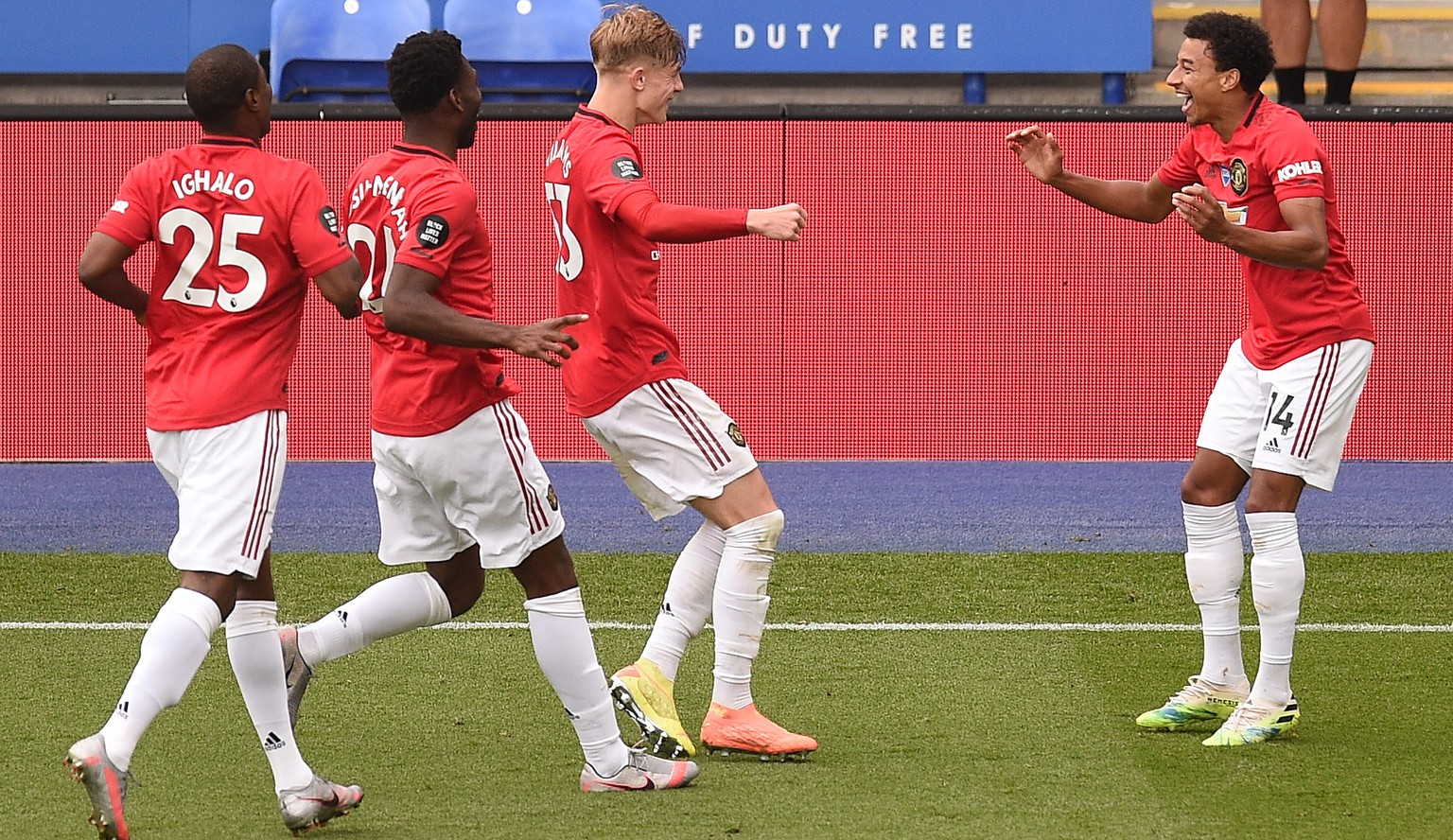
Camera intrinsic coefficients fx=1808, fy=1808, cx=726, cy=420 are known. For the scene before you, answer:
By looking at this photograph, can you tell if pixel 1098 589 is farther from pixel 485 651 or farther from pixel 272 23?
pixel 272 23

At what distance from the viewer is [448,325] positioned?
352 cm

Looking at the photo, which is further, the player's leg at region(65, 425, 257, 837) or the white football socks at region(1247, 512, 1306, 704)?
the white football socks at region(1247, 512, 1306, 704)

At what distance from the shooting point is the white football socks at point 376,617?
412cm

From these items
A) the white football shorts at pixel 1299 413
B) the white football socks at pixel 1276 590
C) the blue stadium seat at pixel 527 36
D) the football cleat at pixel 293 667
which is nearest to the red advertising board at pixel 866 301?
the blue stadium seat at pixel 527 36

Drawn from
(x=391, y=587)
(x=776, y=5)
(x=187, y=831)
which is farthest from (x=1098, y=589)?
(x=776, y=5)

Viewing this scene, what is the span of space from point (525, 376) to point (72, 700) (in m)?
5.06

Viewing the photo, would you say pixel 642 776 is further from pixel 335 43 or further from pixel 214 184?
pixel 335 43

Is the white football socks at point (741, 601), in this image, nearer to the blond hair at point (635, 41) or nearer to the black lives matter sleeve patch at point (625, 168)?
the black lives matter sleeve patch at point (625, 168)

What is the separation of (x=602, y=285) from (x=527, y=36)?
22.9 feet

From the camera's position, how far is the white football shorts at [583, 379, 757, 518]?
420 centimetres

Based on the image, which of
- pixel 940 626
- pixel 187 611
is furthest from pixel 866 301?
pixel 187 611

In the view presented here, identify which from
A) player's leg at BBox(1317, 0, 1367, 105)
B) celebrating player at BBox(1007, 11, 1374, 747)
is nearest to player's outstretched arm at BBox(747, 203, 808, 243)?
celebrating player at BBox(1007, 11, 1374, 747)

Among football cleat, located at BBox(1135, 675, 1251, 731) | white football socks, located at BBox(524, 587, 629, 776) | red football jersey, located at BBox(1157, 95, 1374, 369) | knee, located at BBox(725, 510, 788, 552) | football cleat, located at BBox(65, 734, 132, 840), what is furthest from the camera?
football cleat, located at BBox(1135, 675, 1251, 731)

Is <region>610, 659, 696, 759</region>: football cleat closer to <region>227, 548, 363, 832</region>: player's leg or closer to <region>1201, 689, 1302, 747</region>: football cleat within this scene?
<region>227, 548, 363, 832</region>: player's leg
